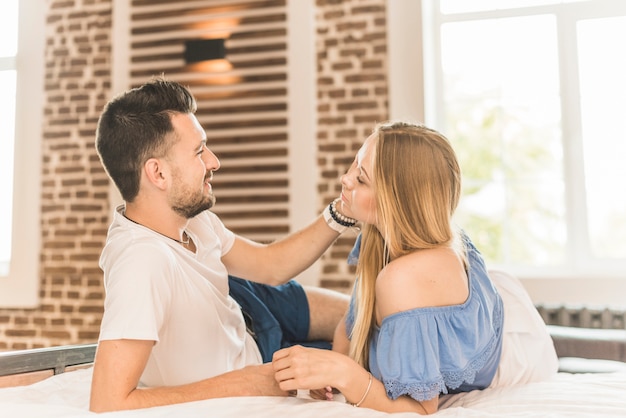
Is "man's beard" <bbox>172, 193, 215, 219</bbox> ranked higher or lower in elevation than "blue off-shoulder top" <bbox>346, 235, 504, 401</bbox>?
higher

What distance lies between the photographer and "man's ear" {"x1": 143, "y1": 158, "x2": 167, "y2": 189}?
175 cm

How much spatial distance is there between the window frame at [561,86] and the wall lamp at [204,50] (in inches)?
48.6

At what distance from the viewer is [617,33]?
161 inches

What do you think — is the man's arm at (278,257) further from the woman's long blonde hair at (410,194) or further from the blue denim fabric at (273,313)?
the woman's long blonde hair at (410,194)

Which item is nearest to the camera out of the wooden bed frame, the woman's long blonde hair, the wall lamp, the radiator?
the woman's long blonde hair

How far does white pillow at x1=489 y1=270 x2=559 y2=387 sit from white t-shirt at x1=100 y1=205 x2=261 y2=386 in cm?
79

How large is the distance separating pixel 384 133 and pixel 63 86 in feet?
12.8

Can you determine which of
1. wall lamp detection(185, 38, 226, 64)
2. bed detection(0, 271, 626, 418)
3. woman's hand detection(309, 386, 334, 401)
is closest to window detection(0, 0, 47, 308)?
wall lamp detection(185, 38, 226, 64)

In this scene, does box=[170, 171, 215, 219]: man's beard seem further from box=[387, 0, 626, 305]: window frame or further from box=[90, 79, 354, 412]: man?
box=[387, 0, 626, 305]: window frame

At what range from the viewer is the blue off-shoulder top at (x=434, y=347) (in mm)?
1330

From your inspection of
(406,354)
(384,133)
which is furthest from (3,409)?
→ (384,133)

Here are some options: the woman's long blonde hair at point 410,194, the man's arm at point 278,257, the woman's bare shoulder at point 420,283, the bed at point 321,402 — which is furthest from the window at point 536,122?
the woman's bare shoulder at point 420,283

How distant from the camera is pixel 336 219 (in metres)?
2.04

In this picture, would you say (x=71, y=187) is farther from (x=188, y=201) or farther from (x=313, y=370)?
(x=313, y=370)
